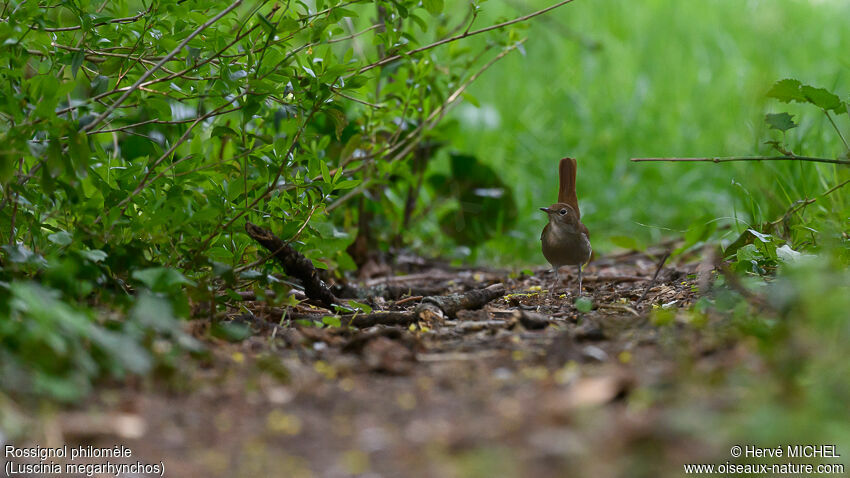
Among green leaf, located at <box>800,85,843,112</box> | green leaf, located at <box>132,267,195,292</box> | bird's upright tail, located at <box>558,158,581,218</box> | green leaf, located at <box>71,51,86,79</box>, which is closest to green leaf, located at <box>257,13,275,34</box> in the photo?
green leaf, located at <box>71,51,86,79</box>

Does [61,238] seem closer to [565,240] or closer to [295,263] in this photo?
[295,263]

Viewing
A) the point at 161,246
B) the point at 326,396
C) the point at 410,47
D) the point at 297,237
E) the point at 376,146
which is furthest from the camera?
the point at 376,146

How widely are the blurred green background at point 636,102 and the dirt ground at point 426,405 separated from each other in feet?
9.54

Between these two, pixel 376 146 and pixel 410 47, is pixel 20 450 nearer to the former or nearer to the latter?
pixel 410 47

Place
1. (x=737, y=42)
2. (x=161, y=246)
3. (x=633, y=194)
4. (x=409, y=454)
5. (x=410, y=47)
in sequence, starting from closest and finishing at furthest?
(x=409, y=454)
(x=161, y=246)
(x=410, y=47)
(x=633, y=194)
(x=737, y=42)

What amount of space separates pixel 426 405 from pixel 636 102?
640 cm

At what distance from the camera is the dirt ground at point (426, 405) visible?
65.7 inches

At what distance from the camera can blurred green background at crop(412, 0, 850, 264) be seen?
6.51 m

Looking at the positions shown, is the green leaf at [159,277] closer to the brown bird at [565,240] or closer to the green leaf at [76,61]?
the green leaf at [76,61]

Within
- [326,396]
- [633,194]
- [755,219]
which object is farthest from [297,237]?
[633,194]

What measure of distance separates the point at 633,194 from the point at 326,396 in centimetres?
521

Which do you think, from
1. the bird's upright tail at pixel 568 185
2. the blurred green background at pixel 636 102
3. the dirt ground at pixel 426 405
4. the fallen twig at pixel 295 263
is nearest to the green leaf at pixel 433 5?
the fallen twig at pixel 295 263

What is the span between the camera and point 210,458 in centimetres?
178

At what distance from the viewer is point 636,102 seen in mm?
7824
